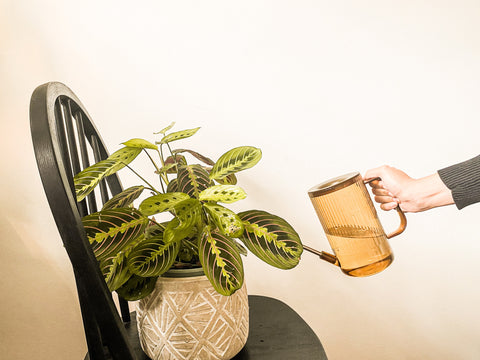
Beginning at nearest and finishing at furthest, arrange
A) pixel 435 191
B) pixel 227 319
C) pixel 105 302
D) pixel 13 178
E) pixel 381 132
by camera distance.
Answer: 1. pixel 105 302
2. pixel 227 319
3. pixel 435 191
4. pixel 13 178
5. pixel 381 132

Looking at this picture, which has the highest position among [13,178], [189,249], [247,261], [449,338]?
[13,178]

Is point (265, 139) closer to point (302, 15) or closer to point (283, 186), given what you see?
point (283, 186)

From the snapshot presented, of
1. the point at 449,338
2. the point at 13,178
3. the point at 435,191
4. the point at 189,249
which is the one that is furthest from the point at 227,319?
the point at 449,338

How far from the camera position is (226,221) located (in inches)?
23.3

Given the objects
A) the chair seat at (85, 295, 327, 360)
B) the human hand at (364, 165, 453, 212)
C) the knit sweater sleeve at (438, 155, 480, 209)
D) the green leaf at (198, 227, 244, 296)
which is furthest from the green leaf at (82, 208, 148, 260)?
the knit sweater sleeve at (438, 155, 480, 209)

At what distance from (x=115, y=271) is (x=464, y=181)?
84cm

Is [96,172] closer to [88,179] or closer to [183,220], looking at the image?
[88,179]

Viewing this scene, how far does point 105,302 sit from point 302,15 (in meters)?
1.04

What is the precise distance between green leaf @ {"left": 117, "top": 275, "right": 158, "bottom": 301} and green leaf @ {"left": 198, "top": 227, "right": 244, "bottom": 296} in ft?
0.37

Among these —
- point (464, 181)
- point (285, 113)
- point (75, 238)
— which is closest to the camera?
point (75, 238)

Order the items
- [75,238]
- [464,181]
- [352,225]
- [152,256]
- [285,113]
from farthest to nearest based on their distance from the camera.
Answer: [285,113], [464,181], [352,225], [152,256], [75,238]

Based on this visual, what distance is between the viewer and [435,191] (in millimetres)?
1056

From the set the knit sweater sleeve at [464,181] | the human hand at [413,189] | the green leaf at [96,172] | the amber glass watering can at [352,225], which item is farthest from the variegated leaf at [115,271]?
the knit sweater sleeve at [464,181]

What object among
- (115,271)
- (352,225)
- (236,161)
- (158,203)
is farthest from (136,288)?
(352,225)
